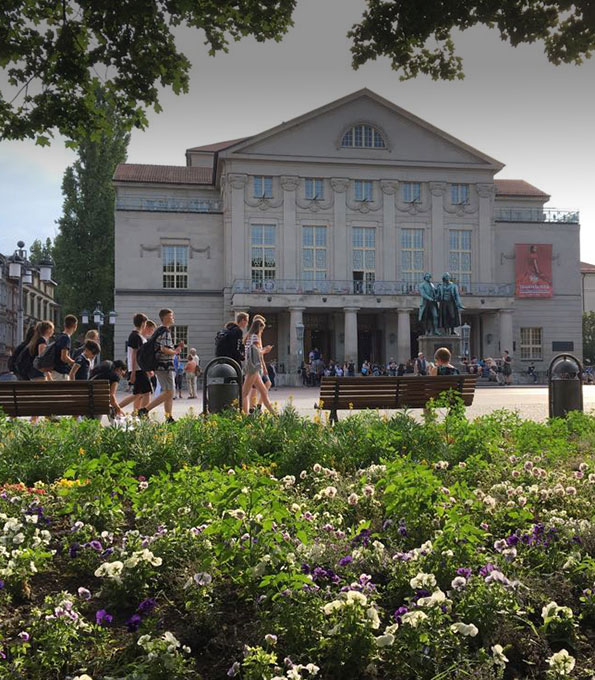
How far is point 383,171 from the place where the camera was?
5094 centimetres

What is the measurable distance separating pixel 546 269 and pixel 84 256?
1355 inches

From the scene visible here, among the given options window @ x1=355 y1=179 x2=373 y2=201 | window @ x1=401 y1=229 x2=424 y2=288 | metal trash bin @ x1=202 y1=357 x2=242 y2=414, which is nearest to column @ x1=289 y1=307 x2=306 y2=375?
window @ x1=401 y1=229 x2=424 y2=288

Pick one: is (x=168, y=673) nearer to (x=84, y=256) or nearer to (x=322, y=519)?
(x=322, y=519)

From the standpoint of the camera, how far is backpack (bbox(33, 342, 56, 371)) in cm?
1228

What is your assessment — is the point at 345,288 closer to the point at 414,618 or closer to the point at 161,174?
the point at 161,174

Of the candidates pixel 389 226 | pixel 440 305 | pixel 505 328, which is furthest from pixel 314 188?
pixel 440 305

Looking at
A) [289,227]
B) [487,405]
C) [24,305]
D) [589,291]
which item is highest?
[289,227]

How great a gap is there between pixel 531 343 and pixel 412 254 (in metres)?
11.7

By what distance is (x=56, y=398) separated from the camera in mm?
9578

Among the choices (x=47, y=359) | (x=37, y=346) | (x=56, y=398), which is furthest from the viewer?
(x=37, y=346)

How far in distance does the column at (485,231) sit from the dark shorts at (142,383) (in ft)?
139

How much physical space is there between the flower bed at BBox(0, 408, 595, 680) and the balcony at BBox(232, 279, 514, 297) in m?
42.0

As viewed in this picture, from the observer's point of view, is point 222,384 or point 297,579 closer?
point 297,579

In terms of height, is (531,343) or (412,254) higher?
(412,254)
